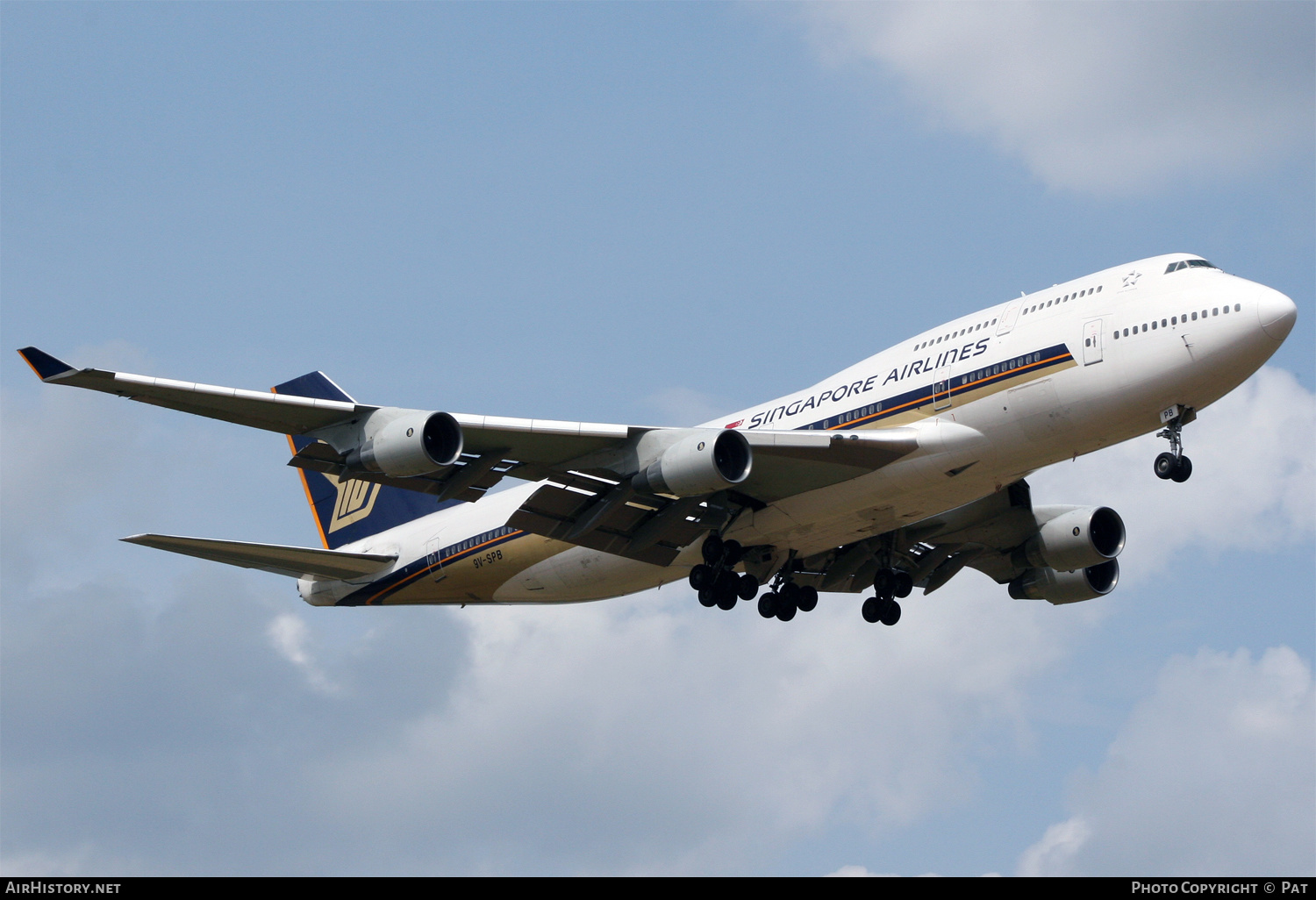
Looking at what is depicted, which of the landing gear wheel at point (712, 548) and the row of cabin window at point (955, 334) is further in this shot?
the landing gear wheel at point (712, 548)

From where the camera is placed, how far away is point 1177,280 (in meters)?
28.4

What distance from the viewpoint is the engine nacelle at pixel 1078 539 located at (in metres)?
37.0

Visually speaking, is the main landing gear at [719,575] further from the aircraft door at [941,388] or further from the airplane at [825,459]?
the aircraft door at [941,388]

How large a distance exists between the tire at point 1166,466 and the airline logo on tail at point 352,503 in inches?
884

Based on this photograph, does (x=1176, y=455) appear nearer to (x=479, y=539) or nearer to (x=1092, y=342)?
(x=1092, y=342)

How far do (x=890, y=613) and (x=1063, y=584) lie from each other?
18.7ft

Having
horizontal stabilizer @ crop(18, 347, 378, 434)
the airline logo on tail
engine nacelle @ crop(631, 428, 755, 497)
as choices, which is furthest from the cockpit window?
the airline logo on tail

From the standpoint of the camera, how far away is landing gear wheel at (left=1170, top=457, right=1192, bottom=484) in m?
28.4

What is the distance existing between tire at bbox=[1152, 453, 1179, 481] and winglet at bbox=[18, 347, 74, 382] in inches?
826

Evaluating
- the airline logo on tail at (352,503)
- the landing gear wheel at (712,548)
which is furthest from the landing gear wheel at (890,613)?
the airline logo on tail at (352,503)

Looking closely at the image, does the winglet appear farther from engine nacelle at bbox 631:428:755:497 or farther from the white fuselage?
the white fuselage
